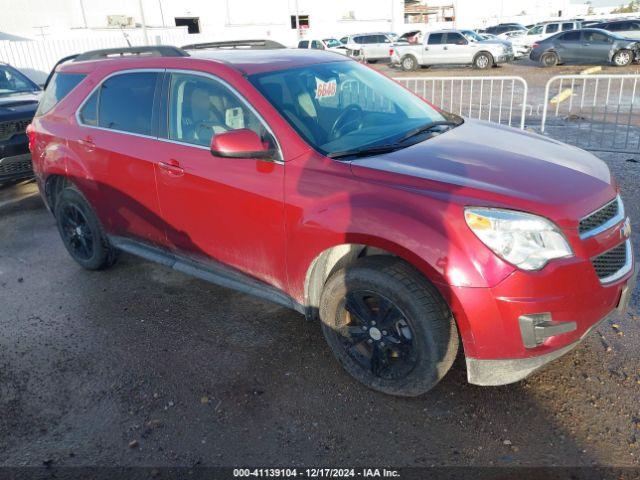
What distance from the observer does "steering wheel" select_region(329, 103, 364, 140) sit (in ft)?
10.6

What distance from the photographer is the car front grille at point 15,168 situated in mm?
6926

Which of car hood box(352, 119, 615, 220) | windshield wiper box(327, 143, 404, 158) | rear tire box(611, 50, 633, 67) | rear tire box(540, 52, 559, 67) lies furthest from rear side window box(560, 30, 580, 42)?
windshield wiper box(327, 143, 404, 158)

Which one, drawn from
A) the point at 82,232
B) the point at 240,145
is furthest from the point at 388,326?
the point at 82,232

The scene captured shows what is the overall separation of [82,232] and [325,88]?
264 centimetres

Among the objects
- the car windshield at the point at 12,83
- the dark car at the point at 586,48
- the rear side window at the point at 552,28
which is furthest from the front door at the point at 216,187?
the rear side window at the point at 552,28

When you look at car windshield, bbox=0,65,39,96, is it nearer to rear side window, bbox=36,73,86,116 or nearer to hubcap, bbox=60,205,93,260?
rear side window, bbox=36,73,86,116

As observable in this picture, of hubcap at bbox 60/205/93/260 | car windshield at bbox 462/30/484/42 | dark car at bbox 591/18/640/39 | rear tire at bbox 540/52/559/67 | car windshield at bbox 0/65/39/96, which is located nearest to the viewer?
hubcap at bbox 60/205/93/260

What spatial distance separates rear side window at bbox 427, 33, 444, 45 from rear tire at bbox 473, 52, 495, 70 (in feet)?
6.30

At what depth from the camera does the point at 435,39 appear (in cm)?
2480

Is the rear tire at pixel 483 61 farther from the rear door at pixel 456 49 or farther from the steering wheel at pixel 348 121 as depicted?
the steering wheel at pixel 348 121

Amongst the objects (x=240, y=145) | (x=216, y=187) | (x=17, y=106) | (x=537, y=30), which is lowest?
(x=537, y=30)

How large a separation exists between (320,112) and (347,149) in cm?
42

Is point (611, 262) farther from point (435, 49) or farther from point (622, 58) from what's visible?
point (435, 49)

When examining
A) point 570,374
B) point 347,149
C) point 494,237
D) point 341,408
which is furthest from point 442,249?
point 570,374
